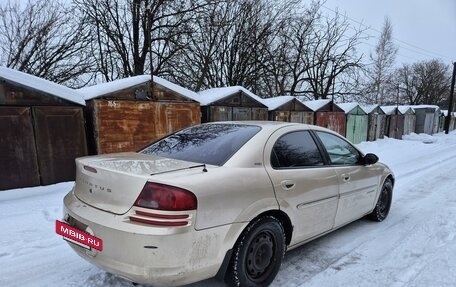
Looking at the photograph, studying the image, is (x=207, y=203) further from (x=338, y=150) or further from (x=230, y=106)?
(x=230, y=106)

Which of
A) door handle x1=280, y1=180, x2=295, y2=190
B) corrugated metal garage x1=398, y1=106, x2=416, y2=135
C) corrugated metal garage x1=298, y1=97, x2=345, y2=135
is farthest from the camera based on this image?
corrugated metal garage x1=398, y1=106, x2=416, y2=135

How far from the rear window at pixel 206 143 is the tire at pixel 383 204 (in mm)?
2544

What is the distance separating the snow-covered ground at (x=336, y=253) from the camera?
3072 millimetres

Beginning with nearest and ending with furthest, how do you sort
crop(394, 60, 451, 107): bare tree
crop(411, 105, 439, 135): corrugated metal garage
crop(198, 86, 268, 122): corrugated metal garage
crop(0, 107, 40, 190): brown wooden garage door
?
crop(0, 107, 40, 190): brown wooden garage door < crop(198, 86, 268, 122): corrugated metal garage < crop(411, 105, 439, 135): corrugated metal garage < crop(394, 60, 451, 107): bare tree

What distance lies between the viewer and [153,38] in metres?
17.1

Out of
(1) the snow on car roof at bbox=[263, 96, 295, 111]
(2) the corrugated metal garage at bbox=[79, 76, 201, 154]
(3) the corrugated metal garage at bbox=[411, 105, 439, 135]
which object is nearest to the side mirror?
(2) the corrugated metal garage at bbox=[79, 76, 201, 154]

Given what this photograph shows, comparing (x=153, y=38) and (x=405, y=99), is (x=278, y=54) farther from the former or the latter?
(x=405, y=99)

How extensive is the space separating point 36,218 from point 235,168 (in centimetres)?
356

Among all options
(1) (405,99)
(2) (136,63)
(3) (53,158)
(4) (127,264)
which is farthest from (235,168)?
(1) (405,99)

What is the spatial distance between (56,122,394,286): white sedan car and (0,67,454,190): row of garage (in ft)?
13.3

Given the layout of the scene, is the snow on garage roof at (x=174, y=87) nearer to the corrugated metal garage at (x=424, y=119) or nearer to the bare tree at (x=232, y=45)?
the bare tree at (x=232, y=45)

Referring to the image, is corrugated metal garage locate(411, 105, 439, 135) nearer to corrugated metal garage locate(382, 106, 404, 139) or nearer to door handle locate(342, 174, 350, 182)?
corrugated metal garage locate(382, 106, 404, 139)

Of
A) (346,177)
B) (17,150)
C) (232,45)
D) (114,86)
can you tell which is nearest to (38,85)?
(17,150)

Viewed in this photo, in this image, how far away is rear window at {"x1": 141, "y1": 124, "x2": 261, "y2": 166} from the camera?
2902 millimetres
